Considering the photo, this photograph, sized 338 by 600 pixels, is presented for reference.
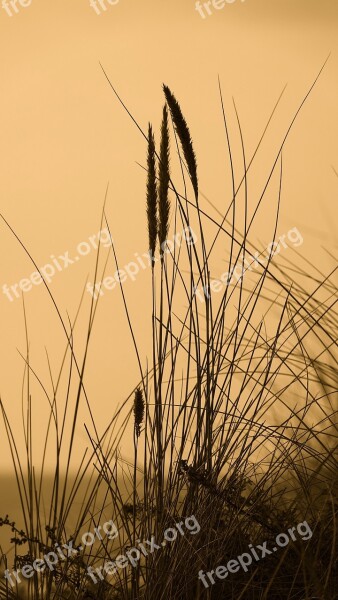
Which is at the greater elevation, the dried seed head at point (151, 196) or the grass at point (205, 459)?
the dried seed head at point (151, 196)

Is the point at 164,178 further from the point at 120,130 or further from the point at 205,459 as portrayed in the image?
the point at 120,130

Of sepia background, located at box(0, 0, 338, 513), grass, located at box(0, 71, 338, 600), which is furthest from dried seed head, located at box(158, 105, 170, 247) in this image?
sepia background, located at box(0, 0, 338, 513)

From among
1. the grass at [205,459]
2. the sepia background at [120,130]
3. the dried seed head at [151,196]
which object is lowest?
the grass at [205,459]

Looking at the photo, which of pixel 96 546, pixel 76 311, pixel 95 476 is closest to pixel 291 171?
pixel 76 311

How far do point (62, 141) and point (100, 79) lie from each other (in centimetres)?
18

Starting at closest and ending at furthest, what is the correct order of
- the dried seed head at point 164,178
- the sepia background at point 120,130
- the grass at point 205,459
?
the dried seed head at point 164,178
the grass at point 205,459
the sepia background at point 120,130

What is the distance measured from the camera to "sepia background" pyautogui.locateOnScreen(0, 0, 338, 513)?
1778 mm

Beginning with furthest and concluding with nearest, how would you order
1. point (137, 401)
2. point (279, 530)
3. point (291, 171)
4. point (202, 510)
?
point (291, 171), point (279, 530), point (202, 510), point (137, 401)

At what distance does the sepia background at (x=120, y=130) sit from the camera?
70.0 inches

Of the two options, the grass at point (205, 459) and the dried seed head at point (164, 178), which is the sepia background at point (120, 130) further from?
the dried seed head at point (164, 178)

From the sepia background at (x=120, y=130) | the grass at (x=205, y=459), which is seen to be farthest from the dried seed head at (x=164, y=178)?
the sepia background at (x=120, y=130)

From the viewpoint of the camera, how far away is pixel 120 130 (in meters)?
1.78

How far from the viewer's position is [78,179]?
180 centimetres

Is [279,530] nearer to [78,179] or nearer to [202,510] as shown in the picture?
[202,510]
